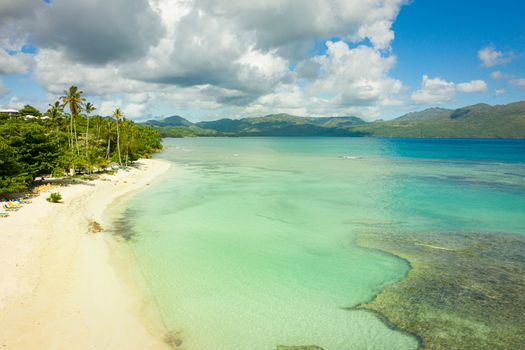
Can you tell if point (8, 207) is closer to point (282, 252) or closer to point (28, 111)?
point (282, 252)

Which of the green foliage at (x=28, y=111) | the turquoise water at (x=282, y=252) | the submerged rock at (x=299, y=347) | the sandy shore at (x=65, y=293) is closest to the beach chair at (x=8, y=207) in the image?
the sandy shore at (x=65, y=293)

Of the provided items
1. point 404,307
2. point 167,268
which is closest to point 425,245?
point 404,307

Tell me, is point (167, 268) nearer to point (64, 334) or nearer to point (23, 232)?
point (64, 334)

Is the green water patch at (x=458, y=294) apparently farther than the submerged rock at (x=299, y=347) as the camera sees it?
Yes

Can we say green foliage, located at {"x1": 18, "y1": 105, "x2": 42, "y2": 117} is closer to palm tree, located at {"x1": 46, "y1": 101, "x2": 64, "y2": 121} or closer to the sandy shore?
palm tree, located at {"x1": 46, "y1": 101, "x2": 64, "y2": 121}

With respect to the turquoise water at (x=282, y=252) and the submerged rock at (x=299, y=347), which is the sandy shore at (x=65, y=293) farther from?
the submerged rock at (x=299, y=347)

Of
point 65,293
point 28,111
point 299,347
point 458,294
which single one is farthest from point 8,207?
point 28,111
